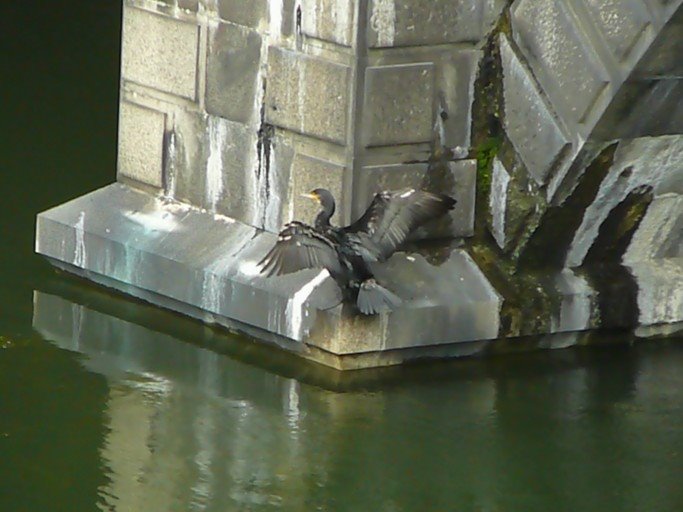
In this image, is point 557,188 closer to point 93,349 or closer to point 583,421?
point 583,421

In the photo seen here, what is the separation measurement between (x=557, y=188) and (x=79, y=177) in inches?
120

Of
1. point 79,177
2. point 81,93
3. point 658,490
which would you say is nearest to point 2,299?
point 79,177

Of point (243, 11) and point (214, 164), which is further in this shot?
point (214, 164)

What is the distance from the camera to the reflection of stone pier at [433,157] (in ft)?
20.9

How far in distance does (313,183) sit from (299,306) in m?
0.45

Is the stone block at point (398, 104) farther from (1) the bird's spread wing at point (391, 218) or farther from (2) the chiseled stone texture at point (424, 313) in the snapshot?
(2) the chiseled stone texture at point (424, 313)

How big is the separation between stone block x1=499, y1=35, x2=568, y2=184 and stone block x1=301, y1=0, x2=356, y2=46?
1.96 ft

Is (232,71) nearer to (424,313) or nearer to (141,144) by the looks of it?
(141,144)

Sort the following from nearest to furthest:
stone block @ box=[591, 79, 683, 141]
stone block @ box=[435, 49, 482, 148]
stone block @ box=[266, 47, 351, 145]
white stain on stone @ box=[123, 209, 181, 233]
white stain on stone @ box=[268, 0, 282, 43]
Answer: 1. stone block @ box=[591, 79, 683, 141]
2. stone block @ box=[266, 47, 351, 145]
3. stone block @ box=[435, 49, 482, 148]
4. white stain on stone @ box=[268, 0, 282, 43]
5. white stain on stone @ box=[123, 209, 181, 233]

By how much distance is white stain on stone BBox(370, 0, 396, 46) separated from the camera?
6324 mm

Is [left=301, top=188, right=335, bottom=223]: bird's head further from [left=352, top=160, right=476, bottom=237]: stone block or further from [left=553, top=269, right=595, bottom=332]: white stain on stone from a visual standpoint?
[left=553, top=269, right=595, bottom=332]: white stain on stone

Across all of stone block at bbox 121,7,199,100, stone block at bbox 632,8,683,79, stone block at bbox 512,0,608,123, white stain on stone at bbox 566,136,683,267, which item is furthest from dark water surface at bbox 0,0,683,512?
stone block at bbox 632,8,683,79

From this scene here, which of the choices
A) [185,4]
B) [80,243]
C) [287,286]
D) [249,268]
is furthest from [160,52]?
[287,286]

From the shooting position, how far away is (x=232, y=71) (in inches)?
272
